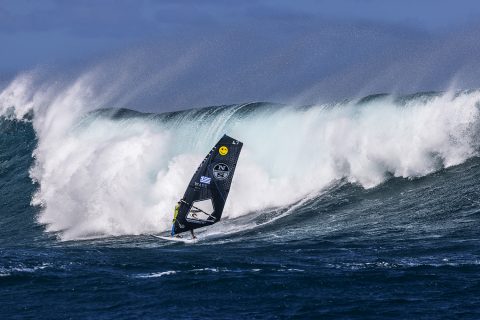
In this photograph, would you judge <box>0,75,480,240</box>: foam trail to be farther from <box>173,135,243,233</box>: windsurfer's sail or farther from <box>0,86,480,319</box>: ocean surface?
<box>173,135,243,233</box>: windsurfer's sail

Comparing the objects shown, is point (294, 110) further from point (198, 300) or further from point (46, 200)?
point (198, 300)

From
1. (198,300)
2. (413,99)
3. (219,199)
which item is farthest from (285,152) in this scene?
(198,300)

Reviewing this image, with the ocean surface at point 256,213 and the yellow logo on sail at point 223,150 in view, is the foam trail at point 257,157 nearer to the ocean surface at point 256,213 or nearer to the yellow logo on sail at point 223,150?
the ocean surface at point 256,213

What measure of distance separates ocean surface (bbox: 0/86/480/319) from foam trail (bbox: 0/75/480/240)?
0.33 feet

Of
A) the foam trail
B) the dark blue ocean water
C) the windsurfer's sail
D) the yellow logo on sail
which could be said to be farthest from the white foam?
the foam trail

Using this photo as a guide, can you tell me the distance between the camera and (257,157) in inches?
1950

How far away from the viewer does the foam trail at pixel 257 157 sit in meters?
44.8

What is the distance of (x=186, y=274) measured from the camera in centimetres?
2884

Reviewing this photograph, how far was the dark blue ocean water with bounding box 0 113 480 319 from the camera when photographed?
25281 millimetres

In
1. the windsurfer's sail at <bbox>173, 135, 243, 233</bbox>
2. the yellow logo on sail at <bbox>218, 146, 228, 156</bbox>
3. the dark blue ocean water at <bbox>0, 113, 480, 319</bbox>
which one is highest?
the yellow logo on sail at <bbox>218, 146, 228, 156</bbox>

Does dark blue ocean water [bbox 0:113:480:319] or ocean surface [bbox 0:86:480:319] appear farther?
ocean surface [bbox 0:86:480:319]

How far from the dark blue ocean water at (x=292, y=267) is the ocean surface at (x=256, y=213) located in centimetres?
8

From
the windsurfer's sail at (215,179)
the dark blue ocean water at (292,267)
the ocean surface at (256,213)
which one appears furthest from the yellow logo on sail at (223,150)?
the dark blue ocean water at (292,267)

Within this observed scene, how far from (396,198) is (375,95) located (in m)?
11.8
